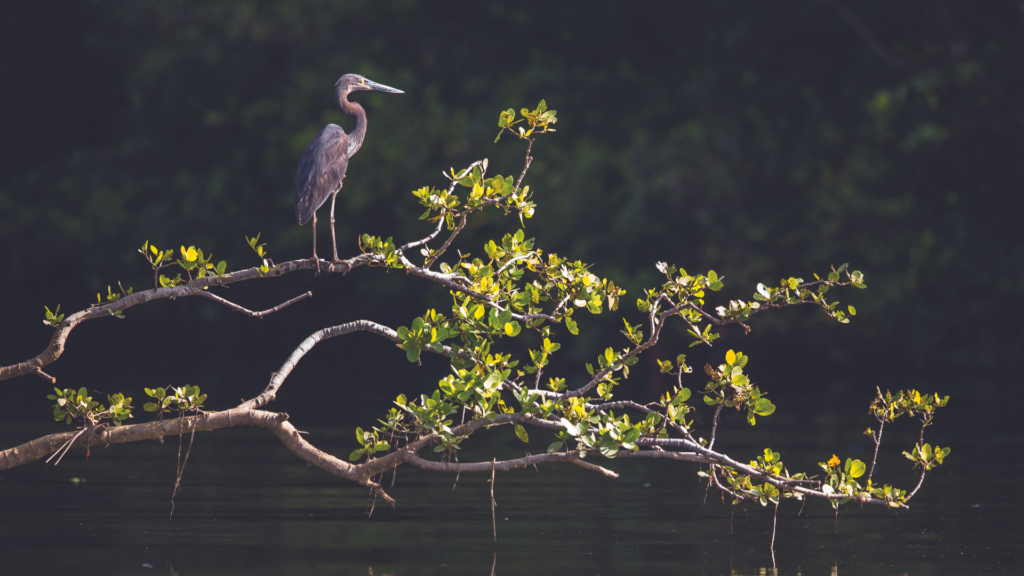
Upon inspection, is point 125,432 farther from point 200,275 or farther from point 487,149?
point 487,149

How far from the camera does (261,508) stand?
8.63 m

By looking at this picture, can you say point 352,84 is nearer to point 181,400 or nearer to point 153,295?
point 153,295

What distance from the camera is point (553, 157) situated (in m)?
23.5

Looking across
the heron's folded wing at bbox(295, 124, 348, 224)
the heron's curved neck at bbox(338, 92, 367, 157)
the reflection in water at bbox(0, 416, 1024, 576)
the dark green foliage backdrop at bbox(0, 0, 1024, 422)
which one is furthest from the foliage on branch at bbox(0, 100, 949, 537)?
the dark green foliage backdrop at bbox(0, 0, 1024, 422)

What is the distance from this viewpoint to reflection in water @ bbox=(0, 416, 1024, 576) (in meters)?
6.75

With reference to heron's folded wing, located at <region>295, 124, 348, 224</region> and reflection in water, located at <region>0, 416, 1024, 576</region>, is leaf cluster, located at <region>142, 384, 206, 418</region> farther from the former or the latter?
heron's folded wing, located at <region>295, 124, 348, 224</region>

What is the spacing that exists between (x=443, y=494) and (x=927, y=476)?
393 cm

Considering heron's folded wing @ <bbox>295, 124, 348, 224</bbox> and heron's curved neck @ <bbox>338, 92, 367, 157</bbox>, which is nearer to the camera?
heron's folded wing @ <bbox>295, 124, 348, 224</bbox>

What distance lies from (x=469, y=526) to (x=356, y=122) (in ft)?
10.7

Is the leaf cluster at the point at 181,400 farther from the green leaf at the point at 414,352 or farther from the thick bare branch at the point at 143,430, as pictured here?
the green leaf at the point at 414,352

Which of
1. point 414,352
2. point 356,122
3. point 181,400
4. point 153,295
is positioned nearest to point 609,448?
point 414,352

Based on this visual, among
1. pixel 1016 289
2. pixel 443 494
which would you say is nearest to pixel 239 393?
pixel 443 494

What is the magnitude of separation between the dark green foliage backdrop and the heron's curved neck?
731cm

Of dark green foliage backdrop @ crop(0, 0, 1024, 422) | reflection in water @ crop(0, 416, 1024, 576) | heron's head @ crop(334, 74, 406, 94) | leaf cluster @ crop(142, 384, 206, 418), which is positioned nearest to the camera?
leaf cluster @ crop(142, 384, 206, 418)
